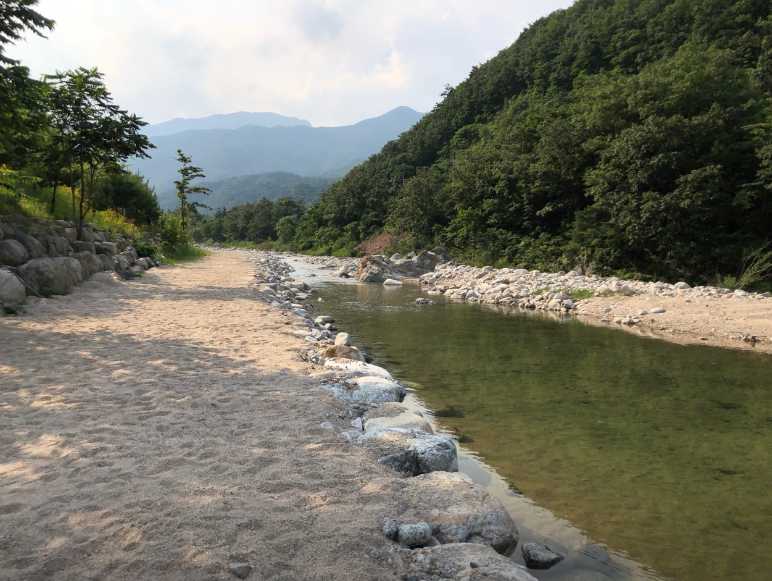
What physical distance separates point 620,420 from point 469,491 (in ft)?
12.0

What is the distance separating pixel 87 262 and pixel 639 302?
677 inches

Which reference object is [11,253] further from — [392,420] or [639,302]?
[639,302]

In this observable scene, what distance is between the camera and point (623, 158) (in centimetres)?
2061

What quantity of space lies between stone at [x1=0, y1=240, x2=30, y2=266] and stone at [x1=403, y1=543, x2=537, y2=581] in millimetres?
12621

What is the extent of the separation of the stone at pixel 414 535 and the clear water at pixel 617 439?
0.96 m

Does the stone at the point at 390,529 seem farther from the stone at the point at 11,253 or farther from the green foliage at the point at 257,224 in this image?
the green foliage at the point at 257,224

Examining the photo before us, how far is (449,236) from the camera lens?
118 feet

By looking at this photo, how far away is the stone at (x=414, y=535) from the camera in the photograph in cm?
319

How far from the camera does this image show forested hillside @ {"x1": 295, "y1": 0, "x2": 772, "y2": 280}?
1858 cm

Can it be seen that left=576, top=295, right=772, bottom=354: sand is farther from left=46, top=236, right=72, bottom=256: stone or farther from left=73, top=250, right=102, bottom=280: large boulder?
left=46, top=236, right=72, bottom=256: stone

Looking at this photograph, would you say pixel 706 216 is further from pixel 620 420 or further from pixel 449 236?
pixel 449 236

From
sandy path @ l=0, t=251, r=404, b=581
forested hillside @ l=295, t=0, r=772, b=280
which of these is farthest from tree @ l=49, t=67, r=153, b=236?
forested hillside @ l=295, t=0, r=772, b=280

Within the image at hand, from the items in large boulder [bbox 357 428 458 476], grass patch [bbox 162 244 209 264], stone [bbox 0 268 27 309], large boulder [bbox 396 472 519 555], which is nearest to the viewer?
large boulder [bbox 396 472 519 555]

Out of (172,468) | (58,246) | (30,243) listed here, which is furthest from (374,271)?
(172,468)
